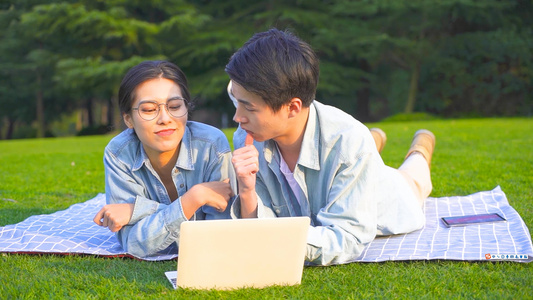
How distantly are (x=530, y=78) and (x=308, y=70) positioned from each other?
21358 mm

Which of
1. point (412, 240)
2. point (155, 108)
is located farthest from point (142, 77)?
point (412, 240)

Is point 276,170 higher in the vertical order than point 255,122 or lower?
lower

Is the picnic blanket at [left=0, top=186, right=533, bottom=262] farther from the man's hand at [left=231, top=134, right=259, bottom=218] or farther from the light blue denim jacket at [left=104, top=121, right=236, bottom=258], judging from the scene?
the man's hand at [left=231, top=134, right=259, bottom=218]

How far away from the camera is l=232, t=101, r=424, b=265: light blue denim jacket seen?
3.01m

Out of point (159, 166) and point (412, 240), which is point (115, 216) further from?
point (412, 240)

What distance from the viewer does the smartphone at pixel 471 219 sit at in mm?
3932

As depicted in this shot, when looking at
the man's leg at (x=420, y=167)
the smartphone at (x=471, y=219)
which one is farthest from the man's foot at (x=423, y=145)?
the smartphone at (x=471, y=219)

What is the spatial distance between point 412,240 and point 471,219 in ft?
2.18

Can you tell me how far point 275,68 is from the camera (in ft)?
9.36

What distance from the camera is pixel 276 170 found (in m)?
3.36

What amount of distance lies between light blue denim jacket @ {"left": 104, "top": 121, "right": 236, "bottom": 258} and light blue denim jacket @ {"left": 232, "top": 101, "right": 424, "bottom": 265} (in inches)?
10.2

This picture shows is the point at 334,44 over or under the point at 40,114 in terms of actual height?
over

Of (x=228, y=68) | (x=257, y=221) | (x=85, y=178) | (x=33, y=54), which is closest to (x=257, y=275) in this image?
(x=257, y=221)

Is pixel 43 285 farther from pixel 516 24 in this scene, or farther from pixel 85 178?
pixel 516 24
